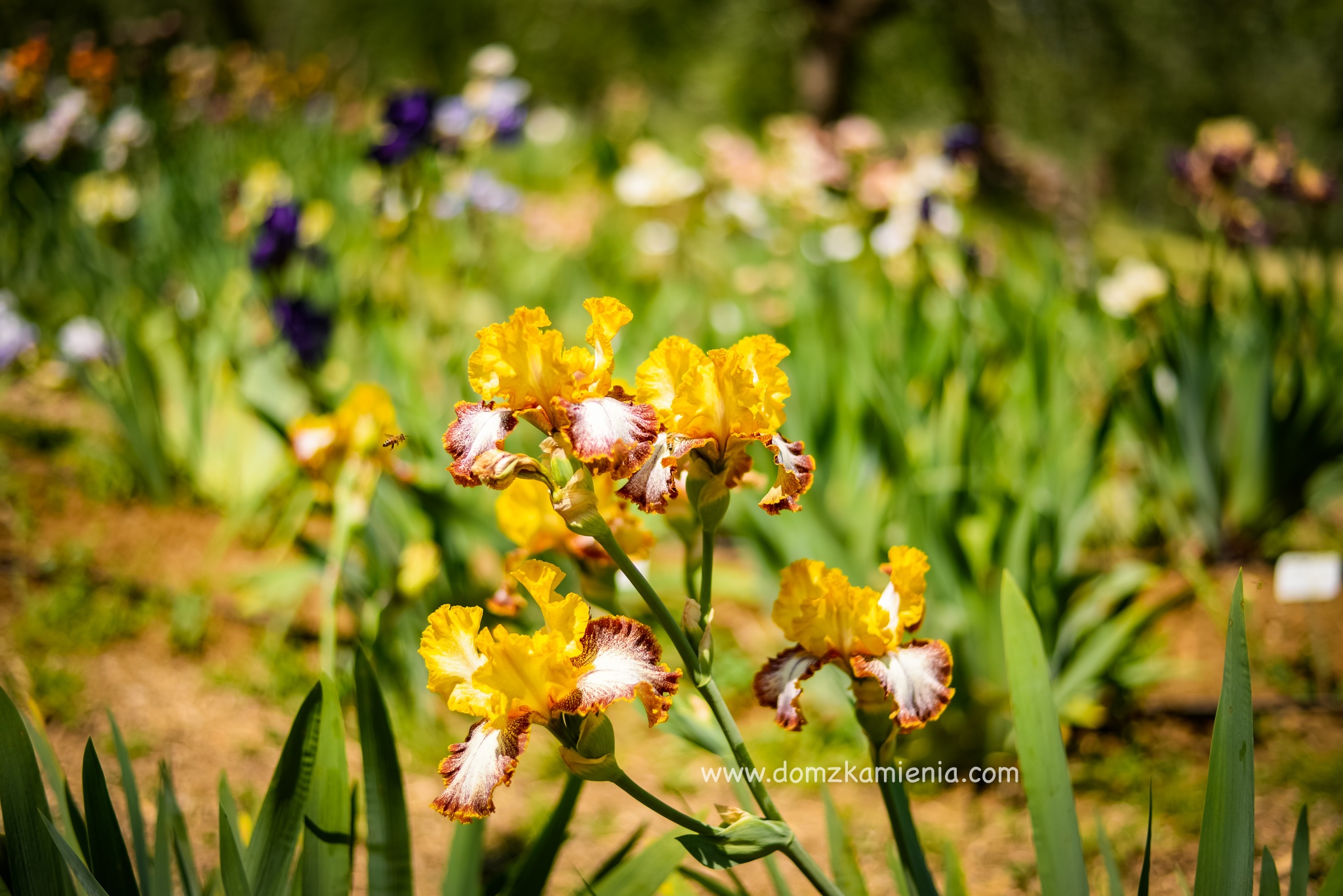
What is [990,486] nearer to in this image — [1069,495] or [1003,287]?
[1069,495]

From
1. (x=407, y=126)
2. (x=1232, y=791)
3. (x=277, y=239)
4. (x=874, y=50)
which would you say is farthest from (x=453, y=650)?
(x=874, y=50)

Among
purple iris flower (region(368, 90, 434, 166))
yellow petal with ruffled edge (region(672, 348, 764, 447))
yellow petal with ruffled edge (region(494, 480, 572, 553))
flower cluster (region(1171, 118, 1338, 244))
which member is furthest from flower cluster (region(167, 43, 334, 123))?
yellow petal with ruffled edge (region(672, 348, 764, 447))

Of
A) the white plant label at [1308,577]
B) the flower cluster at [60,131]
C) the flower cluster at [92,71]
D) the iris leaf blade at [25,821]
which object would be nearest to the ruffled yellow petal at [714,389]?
the iris leaf blade at [25,821]

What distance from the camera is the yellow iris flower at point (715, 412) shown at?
2.15 ft

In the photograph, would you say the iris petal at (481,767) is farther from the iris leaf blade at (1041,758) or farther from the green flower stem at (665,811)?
the iris leaf blade at (1041,758)

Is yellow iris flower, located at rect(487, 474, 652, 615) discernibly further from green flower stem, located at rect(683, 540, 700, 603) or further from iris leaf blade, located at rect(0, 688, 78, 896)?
iris leaf blade, located at rect(0, 688, 78, 896)

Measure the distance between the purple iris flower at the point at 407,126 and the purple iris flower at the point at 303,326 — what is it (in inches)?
21.3

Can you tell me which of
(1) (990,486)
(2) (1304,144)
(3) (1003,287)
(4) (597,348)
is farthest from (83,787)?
(2) (1304,144)

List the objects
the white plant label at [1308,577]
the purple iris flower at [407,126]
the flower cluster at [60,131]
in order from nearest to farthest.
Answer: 1. the white plant label at [1308,577]
2. the purple iris flower at [407,126]
3. the flower cluster at [60,131]

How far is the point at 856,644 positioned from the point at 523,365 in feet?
1.17

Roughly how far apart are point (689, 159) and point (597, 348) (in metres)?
6.54

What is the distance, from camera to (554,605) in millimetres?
650

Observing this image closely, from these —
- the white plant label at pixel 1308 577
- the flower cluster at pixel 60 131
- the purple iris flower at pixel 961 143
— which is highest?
the flower cluster at pixel 60 131

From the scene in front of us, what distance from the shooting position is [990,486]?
1.69 metres
